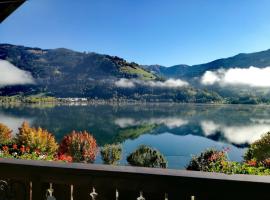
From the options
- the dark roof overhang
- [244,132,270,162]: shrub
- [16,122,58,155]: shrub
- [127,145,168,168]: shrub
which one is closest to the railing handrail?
the dark roof overhang

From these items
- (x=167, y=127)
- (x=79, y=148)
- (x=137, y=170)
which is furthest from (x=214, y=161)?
(x=167, y=127)

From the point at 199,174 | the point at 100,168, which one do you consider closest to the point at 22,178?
the point at 100,168

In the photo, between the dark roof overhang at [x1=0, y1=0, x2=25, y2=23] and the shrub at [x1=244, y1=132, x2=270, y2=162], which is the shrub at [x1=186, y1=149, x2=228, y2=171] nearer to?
the dark roof overhang at [x1=0, y1=0, x2=25, y2=23]

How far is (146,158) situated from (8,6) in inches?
1742

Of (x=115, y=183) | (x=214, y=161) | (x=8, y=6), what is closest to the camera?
(x=115, y=183)

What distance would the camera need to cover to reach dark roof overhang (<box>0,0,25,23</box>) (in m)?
2.35

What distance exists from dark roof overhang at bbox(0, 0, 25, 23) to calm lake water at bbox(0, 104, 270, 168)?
278ft

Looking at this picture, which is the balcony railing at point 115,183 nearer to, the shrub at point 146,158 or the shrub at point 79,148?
the shrub at point 146,158

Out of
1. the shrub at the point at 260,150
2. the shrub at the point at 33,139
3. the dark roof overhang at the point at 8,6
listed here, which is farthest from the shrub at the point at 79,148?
the dark roof overhang at the point at 8,6

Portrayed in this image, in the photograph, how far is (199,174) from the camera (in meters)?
1.98

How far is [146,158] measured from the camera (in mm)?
46000

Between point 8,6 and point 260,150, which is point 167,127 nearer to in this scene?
point 260,150

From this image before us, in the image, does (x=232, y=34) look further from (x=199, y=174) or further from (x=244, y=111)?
(x=199, y=174)

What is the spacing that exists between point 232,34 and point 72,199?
19963 cm
